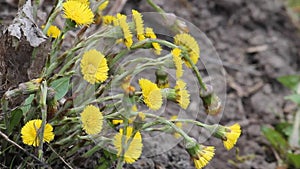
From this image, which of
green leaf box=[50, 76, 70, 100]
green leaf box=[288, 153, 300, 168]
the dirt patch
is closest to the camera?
green leaf box=[50, 76, 70, 100]

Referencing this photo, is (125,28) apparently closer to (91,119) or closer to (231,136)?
(91,119)

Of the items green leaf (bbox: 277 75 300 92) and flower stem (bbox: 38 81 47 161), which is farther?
green leaf (bbox: 277 75 300 92)

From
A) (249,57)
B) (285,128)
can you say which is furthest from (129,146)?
(249,57)

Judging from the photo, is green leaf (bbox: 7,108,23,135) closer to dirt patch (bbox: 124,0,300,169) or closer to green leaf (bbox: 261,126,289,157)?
dirt patch (bbox: 124,0,300,169)

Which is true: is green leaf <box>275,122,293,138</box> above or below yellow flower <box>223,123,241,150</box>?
below

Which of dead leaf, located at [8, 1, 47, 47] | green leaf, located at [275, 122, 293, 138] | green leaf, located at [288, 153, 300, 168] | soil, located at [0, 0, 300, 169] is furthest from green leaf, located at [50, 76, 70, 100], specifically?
green leaf, located at [275, 122, 293, 138]

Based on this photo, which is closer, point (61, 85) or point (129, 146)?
point (129, 146)

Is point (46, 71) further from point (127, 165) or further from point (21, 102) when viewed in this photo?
point (127, 165)
